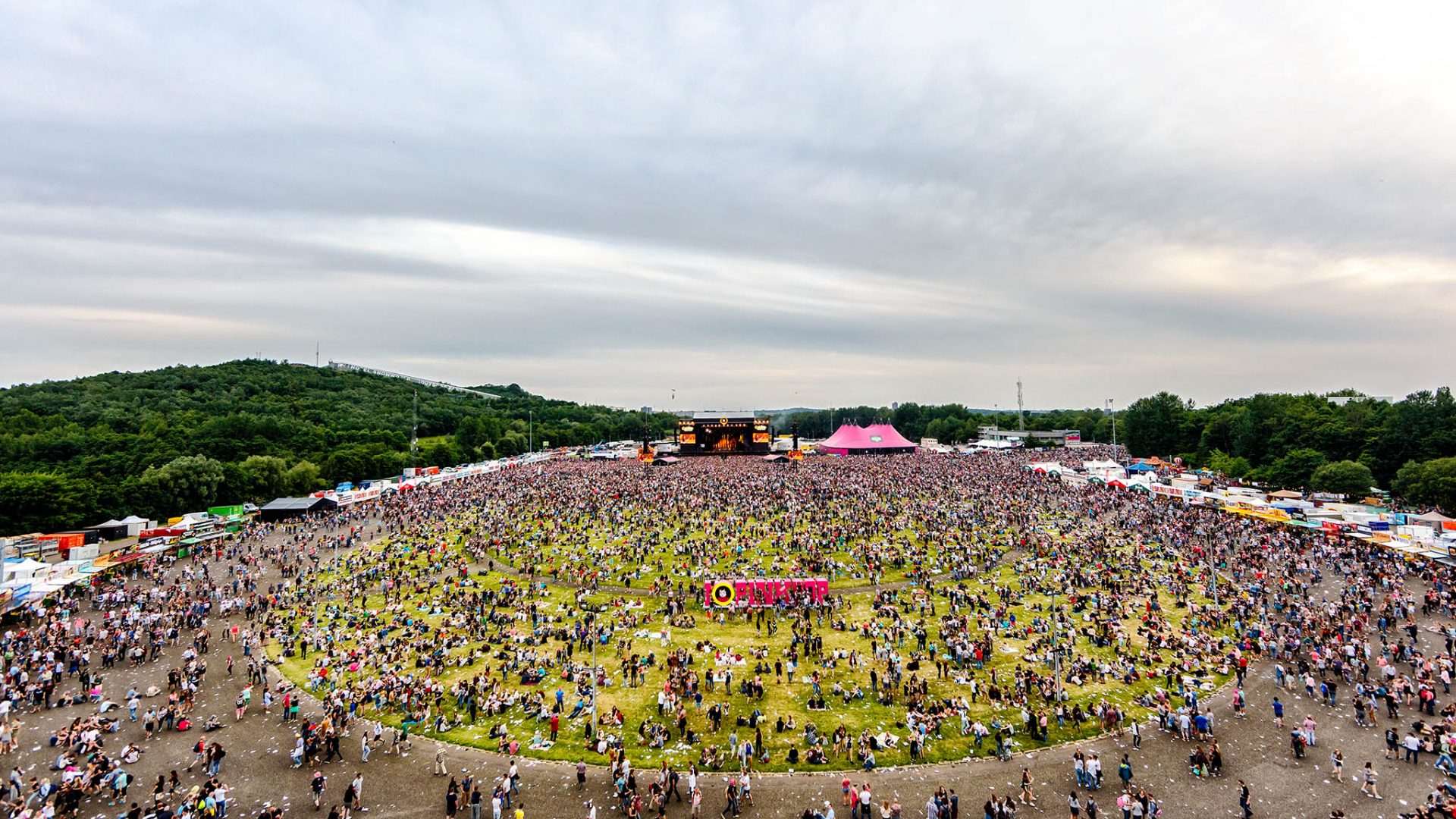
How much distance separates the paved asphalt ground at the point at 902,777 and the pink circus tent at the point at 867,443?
7904cm

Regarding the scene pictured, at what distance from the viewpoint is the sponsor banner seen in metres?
25.5

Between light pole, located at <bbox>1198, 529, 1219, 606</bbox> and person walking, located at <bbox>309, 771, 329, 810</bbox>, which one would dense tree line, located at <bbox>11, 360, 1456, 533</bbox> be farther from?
person walking, located at <bbox>309, 771, 329, 810</bbox>

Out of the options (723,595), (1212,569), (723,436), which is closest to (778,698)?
(723,595)

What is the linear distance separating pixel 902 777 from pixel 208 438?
7095 cm

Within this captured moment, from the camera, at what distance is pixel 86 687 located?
18.9 m

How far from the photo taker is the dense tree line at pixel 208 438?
4444 centimetres

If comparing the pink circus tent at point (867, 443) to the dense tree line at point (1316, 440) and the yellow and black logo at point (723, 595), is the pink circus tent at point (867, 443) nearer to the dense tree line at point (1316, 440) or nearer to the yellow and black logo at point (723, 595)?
the dense tree line at point (1316, 440)

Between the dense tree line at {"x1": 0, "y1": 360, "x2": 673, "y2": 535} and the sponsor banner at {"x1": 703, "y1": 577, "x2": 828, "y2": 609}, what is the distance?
142 feet

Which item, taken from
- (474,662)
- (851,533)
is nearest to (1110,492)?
(851,533)

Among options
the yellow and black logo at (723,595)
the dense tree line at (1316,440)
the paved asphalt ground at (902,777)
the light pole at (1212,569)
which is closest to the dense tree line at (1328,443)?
the dense tree line at (1316,440)

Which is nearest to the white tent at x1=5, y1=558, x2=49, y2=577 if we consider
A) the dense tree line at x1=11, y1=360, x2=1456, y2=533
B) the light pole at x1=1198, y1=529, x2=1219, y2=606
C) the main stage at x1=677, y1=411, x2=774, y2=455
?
the dense tree line at x1=11, y1=360, x2=1456, y2=533

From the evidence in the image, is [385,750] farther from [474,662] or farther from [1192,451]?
[1192,451]

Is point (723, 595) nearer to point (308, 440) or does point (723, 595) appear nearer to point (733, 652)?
point (733, 652)

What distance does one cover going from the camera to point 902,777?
14.5 m
